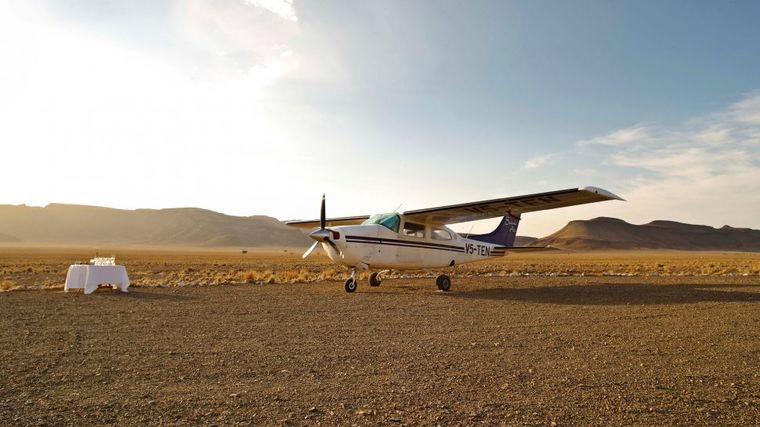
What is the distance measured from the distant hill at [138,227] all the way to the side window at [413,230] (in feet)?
440

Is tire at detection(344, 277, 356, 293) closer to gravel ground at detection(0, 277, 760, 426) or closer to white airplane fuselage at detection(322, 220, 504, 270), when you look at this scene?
white airplane fuselage at detection(322, 220, 504, 270)

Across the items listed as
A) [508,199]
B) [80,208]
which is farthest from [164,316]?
[80,208]

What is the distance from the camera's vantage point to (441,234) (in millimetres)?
16828

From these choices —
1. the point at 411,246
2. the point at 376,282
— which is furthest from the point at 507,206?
the point at 376,282

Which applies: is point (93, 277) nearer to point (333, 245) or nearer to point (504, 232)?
point (333, 245)

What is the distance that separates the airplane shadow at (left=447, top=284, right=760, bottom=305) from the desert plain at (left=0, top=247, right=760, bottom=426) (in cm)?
128

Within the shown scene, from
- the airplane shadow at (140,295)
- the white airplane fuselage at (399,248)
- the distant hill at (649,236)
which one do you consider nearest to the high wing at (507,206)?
the white airplane fuselage at (399,248)

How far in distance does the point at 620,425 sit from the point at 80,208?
206m

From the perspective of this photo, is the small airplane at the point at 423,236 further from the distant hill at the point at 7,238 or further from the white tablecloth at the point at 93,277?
the distant hill at the point at 7,238

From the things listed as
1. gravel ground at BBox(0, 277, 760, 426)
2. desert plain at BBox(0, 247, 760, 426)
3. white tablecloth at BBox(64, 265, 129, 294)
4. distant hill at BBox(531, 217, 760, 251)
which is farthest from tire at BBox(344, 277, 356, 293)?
distant hill at BBox(531, 217, 760, 251)

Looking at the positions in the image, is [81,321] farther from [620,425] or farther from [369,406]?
[620,425]

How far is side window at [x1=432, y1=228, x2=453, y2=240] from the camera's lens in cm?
1669

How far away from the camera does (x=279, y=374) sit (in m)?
5.16

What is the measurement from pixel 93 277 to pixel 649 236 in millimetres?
178826
